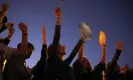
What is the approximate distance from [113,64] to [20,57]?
138 centimetres

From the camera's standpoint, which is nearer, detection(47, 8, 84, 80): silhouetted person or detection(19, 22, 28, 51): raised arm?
detection(19, 22, 28, 51): raised arm

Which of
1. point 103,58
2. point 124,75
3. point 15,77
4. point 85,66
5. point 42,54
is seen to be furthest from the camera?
point 124,75

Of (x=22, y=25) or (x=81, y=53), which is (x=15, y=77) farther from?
(x=81, y=53)

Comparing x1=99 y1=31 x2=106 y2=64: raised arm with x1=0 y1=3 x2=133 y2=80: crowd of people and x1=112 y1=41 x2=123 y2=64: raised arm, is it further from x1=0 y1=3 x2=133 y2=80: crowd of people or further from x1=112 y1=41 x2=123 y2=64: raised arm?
x1=112 y1=41 x2=123 y2=64: raised arm

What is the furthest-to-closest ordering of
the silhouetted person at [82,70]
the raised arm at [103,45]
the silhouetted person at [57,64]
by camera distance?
the raised arm at [103,45] < the silhouetted person at [82,70] < the silhouetted person at [57,64]

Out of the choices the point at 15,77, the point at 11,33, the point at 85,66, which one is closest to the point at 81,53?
the point at 85,66

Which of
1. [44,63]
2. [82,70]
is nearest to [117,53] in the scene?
[82,70]

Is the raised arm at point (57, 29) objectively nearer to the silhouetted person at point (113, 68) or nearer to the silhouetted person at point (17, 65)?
the silhouetted person at point (17, 65)

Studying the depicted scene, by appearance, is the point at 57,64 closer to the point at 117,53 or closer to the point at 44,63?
the point at 44,63

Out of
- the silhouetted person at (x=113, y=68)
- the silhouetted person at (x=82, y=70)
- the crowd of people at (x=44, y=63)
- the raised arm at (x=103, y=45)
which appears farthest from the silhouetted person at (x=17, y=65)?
the silhouetted person at (x=113, y=68)

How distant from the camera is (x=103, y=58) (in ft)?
10.2

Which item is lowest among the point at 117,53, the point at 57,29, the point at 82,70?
the point at 82,70

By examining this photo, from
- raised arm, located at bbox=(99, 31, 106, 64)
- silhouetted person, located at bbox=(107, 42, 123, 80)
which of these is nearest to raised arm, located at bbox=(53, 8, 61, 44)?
raised arm, located at bbox=(99, 31, 106, 64)

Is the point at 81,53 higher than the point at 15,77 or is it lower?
higher
